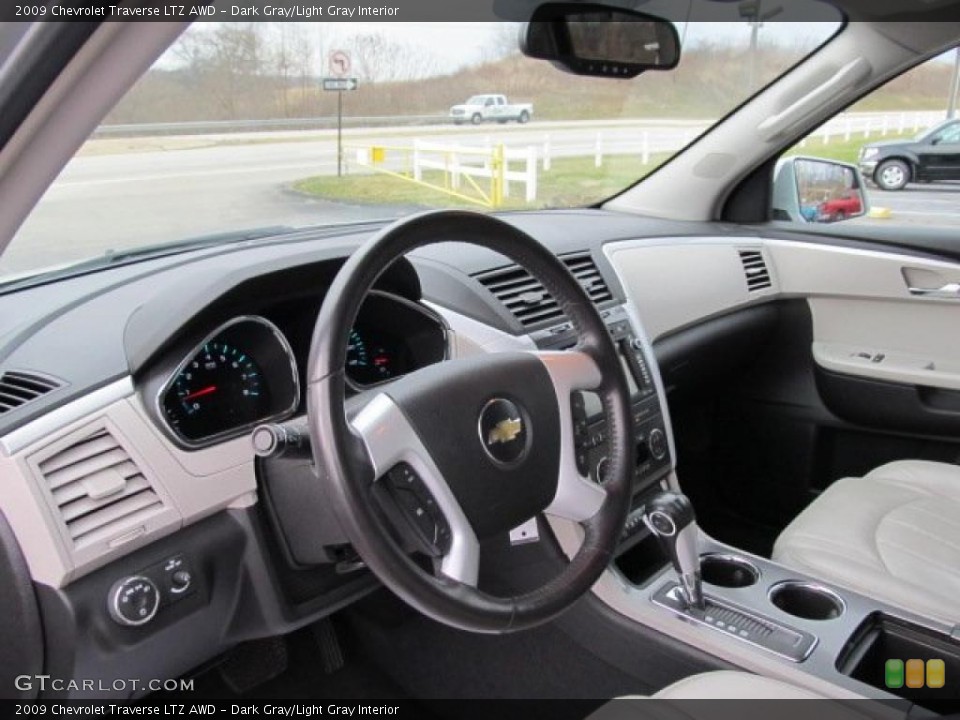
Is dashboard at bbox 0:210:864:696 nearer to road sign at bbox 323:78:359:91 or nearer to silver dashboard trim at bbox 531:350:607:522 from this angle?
silver dashboard trim at bbox 531:350:607:522

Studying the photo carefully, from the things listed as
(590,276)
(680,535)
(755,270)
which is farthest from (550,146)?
(680,535)

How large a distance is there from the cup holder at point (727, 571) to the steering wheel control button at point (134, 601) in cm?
121

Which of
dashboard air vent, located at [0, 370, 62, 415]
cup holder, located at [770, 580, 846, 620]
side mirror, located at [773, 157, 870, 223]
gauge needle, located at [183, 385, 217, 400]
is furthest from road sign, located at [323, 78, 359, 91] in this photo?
side mirror, located at [773, 157, 870, 223]

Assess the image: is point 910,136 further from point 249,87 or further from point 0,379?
point 0,379

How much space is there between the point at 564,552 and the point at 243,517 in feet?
2.34

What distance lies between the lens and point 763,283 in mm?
3113

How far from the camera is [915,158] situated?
11.2 ft

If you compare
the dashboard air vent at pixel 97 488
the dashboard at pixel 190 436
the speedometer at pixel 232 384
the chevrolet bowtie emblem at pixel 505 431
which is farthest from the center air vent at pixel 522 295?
the dashboard air vent at pixel 97 488

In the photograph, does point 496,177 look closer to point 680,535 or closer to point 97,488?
point 680,535

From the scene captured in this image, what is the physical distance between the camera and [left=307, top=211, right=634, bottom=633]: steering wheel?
1.15 metres

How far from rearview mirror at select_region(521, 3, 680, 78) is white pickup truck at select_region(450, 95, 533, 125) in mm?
592

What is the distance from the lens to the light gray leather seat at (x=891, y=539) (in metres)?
1.92

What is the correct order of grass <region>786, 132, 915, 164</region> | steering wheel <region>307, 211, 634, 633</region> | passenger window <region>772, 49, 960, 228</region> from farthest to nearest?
1. grass <region>786, 132, 915, 164</region>
2. passenger window <region>772, 49, 960, 228</region>
3. steering wheel <region>307, 211, 634, 633</region>

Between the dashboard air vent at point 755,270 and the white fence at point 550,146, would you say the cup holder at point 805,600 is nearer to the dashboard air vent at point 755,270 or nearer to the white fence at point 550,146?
the dashboard air vent at point 755,270
